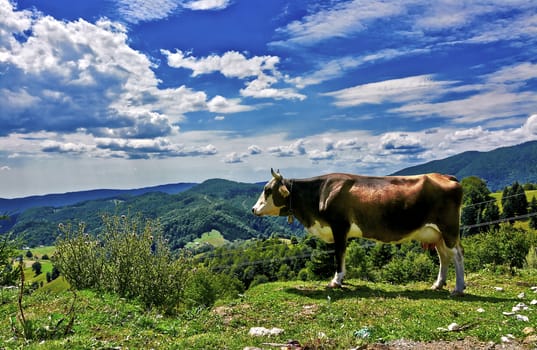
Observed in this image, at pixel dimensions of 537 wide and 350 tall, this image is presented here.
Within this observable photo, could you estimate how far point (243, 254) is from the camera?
135 metres

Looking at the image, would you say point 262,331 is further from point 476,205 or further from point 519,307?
point 476,205

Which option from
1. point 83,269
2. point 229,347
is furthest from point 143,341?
point 83,269

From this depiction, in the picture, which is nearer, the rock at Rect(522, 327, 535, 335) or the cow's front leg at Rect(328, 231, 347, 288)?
the rock at Rect(522, 327, 535, 335)

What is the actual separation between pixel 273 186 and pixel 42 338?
8096 millimetres

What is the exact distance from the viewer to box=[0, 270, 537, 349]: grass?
332 inches

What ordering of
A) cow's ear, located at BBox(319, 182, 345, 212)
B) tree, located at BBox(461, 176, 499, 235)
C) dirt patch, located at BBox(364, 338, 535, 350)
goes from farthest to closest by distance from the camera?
tree, located at BBox(461, 176, 499, 235) → cow's ear, located at BBox(319, 182, 345, 212) → dirt patch, located at BBox(364, 338, 535, 350)

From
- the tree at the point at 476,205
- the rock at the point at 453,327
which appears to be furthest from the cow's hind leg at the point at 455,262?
the tree at the point at 476,205

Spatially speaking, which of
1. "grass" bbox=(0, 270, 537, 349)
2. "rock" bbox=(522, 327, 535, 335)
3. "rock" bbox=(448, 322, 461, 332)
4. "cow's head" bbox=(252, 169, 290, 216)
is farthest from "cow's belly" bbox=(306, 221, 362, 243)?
"rock" bbox=(522, 327, 535, 335)

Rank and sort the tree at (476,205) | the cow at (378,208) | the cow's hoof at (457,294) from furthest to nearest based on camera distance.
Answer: the tree at (476,205)
the cow at (378,208)
the cow's hoof at (457,294)

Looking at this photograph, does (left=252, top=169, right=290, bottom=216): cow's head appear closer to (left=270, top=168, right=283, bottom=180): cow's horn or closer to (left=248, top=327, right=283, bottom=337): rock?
(left=270, top=168, right=283, bottom=180): cow's horn

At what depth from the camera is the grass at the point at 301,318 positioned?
845 cm

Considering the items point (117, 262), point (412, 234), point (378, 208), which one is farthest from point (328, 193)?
point (117, 262)

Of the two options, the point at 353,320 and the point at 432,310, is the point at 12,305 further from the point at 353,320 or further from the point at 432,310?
the point at 432,310

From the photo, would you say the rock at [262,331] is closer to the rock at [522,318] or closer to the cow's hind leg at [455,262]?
the rock at [522,318]
